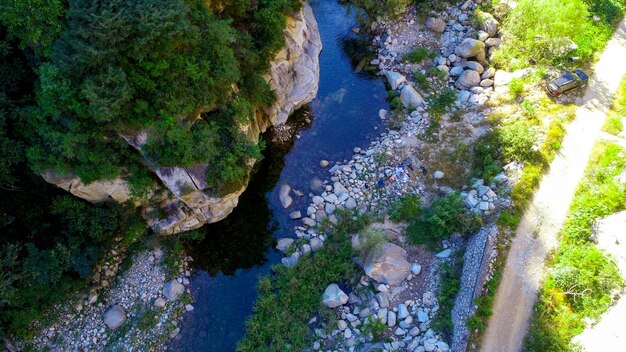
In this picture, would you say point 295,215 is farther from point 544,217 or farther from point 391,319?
point 544,217

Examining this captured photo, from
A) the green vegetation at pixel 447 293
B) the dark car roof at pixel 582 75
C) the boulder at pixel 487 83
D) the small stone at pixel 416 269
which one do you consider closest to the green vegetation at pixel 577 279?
the green vegetation at pixel 447 293

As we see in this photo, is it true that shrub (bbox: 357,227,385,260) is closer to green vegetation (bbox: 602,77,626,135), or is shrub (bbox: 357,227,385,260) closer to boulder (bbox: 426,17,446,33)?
green vegetation (bbox: 602,77,626,135)

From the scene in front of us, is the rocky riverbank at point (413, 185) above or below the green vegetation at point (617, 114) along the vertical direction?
below

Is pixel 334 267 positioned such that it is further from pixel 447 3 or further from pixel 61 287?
pixel 447 3

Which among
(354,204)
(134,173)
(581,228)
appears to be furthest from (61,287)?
(581,228)

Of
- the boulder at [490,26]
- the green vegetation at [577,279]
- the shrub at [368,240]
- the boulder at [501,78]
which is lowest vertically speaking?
the shrub at [368,240]

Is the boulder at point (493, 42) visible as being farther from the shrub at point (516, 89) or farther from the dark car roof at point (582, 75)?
the dark car roof at point (582, 75)
